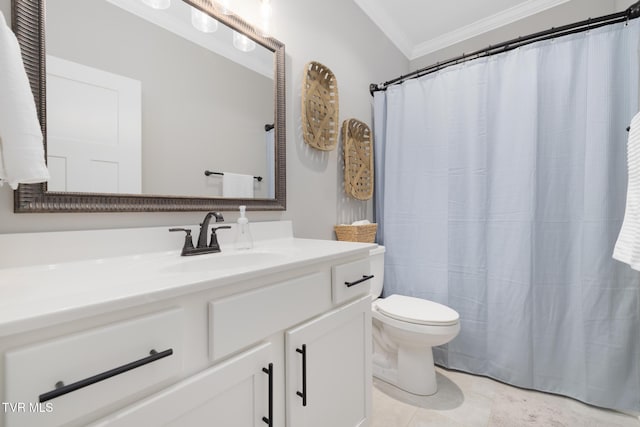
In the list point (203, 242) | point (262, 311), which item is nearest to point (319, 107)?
point (203, 242)

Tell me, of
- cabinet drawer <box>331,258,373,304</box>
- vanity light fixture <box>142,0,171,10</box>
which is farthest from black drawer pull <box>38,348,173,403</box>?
vanity light fixture <box>142,0,171,10</box>

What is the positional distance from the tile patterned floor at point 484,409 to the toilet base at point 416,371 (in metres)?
0.04

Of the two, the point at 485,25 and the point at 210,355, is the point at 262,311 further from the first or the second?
the point at 485,25

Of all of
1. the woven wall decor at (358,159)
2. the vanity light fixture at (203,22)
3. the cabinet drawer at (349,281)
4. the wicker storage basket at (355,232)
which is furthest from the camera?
the woven wall decor at (358,159)

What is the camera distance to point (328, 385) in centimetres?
96

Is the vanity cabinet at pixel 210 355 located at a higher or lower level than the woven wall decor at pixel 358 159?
lower

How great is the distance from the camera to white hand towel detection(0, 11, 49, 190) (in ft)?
1.91

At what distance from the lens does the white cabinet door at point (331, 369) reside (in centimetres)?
84

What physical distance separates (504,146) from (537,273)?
2.40 feet

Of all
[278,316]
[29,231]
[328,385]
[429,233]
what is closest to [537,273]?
[429,233]

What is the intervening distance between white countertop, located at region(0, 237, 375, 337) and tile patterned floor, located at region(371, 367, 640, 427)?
0.93m

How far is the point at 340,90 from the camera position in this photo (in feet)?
6.09

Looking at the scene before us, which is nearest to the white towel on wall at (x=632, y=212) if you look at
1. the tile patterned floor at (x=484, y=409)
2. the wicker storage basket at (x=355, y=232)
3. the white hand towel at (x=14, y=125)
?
the tile patterned floor at (x=484, y=409)

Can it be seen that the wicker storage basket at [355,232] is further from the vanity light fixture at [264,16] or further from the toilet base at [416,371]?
the vanity light fixture at [264,16]
